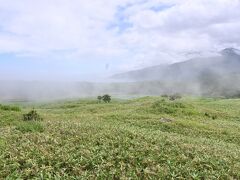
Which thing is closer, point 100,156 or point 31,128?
point 100,156

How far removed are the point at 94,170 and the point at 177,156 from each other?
4.59 m

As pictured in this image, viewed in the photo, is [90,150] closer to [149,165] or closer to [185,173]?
[149,165]

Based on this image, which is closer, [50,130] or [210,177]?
[210,177]

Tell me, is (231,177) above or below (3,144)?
below

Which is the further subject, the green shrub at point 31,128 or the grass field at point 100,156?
the green shrub at point 31,128

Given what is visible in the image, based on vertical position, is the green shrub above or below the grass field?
above

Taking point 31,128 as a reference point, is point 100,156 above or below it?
below

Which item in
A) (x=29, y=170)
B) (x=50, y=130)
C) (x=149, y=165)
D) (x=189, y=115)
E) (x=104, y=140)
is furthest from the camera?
(x=189, y=115)

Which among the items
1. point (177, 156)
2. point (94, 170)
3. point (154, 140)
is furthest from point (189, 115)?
point (94, 170)

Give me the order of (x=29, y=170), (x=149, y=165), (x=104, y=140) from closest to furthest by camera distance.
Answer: (x=29, y=170), (x=149, y=165), (x=104, y=140)

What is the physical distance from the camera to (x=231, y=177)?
628 inches

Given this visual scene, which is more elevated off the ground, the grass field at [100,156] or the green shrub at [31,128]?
the green shrub at [31,128]

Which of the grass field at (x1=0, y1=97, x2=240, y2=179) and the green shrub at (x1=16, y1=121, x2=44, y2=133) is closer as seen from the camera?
the grass field at (x1=0, y1=97, x2=240, y2=179)

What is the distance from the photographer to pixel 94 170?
15578 mm
